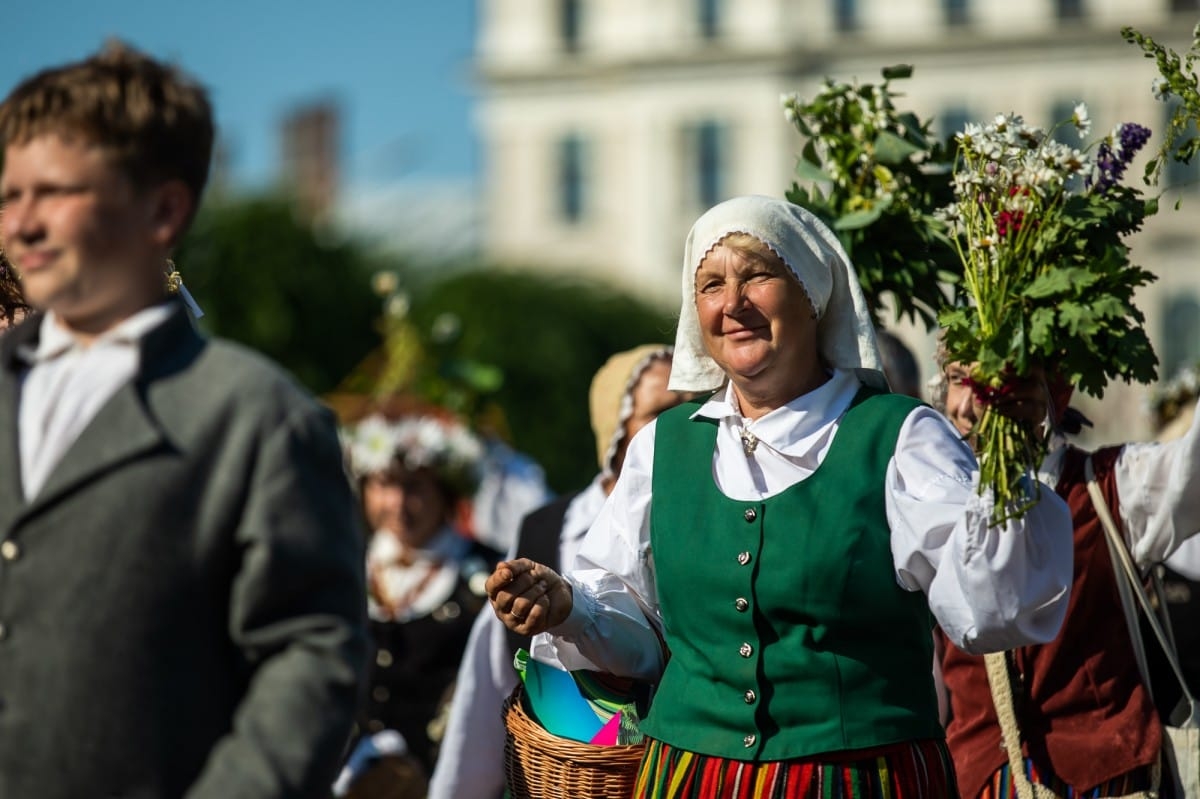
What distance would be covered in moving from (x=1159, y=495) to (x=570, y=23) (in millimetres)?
52841

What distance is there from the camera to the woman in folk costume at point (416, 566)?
711 cm

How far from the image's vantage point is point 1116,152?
3838 mm

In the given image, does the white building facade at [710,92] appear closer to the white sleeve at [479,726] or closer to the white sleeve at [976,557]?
the white sleeve at [479,726]

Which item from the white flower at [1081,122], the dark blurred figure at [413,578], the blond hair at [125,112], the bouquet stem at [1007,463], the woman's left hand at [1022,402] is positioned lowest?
the dark blurred figure at [413,578]

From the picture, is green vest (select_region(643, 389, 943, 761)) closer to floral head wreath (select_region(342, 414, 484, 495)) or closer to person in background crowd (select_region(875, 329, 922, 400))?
person in background crowd (select_region(875, 329, 922, 400))

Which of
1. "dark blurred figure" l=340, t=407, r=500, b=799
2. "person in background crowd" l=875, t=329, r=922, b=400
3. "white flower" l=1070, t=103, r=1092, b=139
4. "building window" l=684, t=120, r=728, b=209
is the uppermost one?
"white flower" l=1070, t=103, r=1092, b=139

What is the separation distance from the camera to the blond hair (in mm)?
2547

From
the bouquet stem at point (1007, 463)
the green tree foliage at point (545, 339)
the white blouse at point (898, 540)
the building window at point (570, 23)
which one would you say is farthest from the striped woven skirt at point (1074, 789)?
the building window at point (570, 23)

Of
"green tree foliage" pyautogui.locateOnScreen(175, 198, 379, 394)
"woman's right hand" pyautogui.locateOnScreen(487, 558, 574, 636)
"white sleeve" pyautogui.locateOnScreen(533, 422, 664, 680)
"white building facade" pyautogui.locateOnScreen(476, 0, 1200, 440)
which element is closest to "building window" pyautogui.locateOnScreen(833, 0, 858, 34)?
"white building facade" pyautogui.locateOnScreen(476, 0, 1200, 440)

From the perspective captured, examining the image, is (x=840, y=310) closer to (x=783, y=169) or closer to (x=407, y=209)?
(x=783, y=169)

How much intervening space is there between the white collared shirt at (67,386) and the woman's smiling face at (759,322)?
51.1 inches

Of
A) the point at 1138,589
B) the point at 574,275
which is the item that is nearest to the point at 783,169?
the point at 574,275

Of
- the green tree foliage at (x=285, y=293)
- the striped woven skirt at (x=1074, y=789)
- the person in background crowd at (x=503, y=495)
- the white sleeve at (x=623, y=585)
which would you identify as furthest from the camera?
the green tree foliage at (x=285, y=293)

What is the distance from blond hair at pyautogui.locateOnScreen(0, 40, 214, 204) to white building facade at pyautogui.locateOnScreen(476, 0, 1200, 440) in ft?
150
